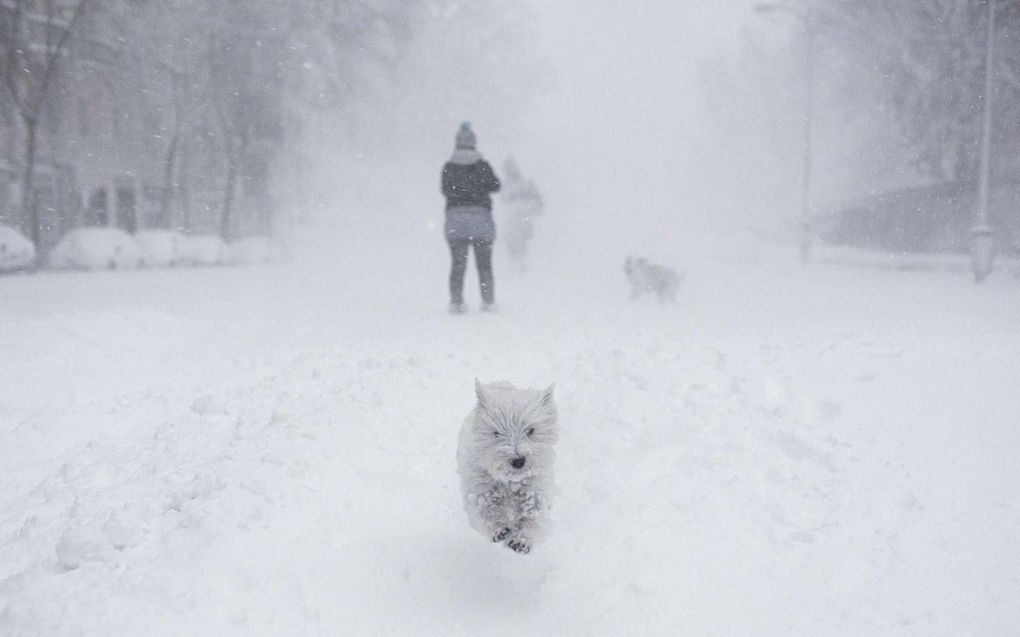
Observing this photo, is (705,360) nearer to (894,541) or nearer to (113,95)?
(894,541)

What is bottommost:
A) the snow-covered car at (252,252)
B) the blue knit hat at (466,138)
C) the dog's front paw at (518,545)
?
the dog's front paw at (518,545)

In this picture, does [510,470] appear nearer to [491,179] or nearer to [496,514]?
[496,514]

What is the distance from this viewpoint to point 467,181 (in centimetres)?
1096

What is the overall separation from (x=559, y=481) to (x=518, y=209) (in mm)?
13211

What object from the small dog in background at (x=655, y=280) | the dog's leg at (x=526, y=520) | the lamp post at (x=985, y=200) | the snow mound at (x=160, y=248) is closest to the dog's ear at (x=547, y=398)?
the dog's leg at (x=526, y=520)

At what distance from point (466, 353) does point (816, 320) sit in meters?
5.00

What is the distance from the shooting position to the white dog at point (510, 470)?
13.0ft

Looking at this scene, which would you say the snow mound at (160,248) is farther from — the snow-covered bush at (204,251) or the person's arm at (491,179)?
the person's arm at (491,179)

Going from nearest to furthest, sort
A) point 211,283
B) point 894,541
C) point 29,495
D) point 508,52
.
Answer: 1. point 894,541
2. point 29,495
3. point 211,283
4. point 508,52

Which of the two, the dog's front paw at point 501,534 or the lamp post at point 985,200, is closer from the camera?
the dog's front paw at point 501,534

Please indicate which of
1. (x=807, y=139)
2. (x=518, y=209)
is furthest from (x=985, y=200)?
(x=807, y=139)

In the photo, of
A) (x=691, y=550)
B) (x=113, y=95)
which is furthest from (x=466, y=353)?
(x=113, y=95)

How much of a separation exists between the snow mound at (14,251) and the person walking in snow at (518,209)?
39.1 ft

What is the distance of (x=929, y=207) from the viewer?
2205 centimetres
